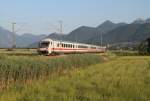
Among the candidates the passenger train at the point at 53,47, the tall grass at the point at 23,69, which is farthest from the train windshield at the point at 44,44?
the tall grass at the point at 23,69

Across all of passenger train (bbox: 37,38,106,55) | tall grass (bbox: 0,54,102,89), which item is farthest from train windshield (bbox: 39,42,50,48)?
tall grass (bbox: 0,54,102,89)

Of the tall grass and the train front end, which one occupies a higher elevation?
the train front end

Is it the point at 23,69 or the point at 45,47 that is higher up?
the point at 45,47

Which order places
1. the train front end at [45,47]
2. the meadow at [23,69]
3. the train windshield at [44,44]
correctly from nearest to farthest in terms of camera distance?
1. the meadow at [23,69]
2. the train front end at [45,47]
3. the train windshield at [44,44]

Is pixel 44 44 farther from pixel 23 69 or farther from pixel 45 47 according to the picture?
pixel 23 69

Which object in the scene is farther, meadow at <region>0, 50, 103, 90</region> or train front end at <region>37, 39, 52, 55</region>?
train front end at <region>37, 39, 52, 55</region>

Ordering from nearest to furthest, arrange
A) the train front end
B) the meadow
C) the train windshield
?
the meadow, the train front end, the train windshield

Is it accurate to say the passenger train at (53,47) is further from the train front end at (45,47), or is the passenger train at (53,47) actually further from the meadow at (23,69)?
the meadow at (23,69)

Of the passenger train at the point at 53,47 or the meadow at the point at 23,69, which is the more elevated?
the passenger train at the point at 53,47

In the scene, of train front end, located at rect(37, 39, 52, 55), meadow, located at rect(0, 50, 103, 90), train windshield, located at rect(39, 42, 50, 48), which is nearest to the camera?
meadow, located at rect(0, 50, 103, 90)

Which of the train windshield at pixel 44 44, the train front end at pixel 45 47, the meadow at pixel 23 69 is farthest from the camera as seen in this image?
the train windshield at pixel 44 44

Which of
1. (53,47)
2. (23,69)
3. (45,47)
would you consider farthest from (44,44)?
(23,69)

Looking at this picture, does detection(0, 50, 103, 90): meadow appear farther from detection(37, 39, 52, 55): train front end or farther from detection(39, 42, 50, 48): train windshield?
detection(39, 42, 50, 48): train windshield

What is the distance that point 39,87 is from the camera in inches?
827
